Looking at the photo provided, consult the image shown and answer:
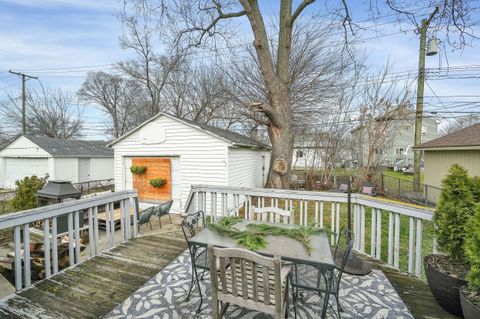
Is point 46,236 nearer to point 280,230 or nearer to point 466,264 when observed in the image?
point 280,230

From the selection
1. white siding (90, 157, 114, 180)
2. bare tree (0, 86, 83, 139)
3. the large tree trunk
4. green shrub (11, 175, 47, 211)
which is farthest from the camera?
bare tree (0, 86, 83, 139)

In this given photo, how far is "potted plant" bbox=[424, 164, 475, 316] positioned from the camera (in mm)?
2289

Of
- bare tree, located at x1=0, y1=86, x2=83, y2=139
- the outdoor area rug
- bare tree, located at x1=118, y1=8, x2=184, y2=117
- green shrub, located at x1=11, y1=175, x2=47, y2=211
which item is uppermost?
bare tree, located at x1=118, y1=8, x2=184, y2=117

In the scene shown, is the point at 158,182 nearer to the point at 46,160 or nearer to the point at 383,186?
the point at 383,186

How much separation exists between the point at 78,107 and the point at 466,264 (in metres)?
30.7

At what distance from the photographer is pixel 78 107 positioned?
82.6 ft

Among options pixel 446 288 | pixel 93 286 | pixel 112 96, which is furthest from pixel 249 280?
pixel 112 96

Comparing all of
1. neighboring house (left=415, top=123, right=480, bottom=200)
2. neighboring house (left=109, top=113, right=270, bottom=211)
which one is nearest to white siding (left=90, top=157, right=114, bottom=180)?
neighboring house (left=109, top=113, right=270, bottom=211)

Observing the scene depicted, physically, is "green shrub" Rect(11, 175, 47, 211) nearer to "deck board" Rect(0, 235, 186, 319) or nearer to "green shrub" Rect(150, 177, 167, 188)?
"green shrub" Rect(150, 177, 167, 188)

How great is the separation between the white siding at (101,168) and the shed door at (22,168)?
291cm

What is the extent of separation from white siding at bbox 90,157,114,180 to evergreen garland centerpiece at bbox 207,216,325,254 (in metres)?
18.7

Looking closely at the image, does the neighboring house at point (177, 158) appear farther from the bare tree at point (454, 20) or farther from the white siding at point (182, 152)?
the bare tree at point (454, 20)

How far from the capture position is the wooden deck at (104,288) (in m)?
2.38

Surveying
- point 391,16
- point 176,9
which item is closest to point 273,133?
point 391,16
